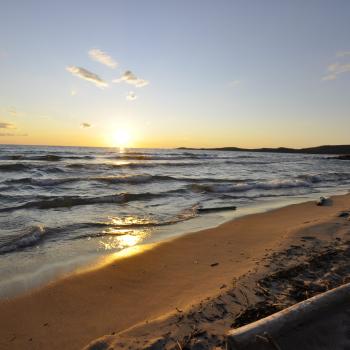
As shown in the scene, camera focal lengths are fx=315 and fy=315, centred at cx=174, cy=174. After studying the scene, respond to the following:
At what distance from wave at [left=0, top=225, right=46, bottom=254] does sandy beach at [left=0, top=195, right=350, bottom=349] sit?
195cm

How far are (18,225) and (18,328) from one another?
15.4 ft

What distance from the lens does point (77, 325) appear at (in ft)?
10.6

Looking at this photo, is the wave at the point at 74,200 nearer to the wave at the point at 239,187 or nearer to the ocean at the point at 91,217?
the ocean at the point at 91,217

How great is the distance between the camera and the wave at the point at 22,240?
578cm

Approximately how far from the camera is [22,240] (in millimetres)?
6086

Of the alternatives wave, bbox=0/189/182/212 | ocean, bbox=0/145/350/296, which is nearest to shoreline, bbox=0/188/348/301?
ocean, bbox=0/145/350/296

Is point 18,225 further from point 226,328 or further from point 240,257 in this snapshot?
point 226,328

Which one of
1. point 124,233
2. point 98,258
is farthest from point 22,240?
point 124,233

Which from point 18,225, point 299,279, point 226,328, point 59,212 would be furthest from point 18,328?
point 59,212

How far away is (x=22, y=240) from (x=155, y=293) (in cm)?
344

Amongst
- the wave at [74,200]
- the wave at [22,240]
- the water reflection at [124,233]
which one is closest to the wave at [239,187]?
the wave at [74,200]

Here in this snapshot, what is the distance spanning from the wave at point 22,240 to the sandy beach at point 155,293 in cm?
195

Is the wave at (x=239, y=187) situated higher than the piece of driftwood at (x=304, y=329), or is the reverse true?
the piece of driftwood at (x=304, y=329)

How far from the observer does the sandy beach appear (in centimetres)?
297
